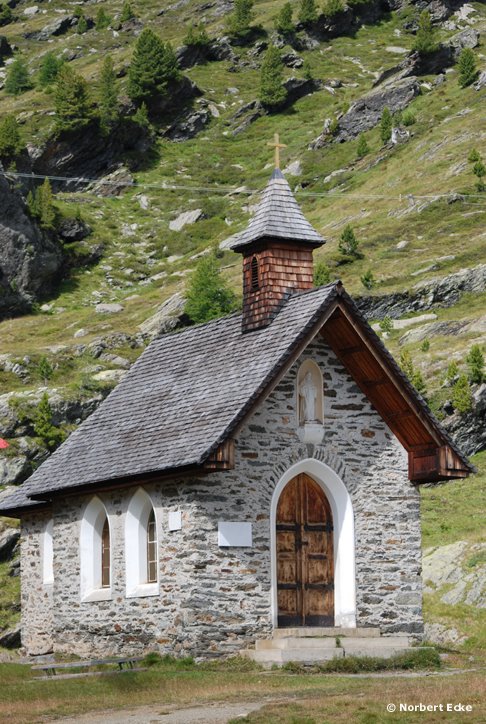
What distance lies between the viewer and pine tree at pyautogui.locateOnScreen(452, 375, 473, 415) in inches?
1802

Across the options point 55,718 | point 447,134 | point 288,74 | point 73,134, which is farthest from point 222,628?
point 288,74

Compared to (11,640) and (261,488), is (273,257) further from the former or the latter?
(11,640)

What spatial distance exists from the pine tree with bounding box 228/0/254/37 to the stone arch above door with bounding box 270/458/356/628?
121m

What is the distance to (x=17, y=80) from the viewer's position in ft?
454

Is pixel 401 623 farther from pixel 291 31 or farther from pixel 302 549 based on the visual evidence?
pixel 291 31

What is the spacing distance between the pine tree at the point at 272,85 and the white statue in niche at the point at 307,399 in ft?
325

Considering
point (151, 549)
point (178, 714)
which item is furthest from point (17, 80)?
point (178, 714)

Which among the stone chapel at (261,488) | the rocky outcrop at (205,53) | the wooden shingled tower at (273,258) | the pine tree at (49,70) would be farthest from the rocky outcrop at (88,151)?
the stone chapel at (261,488)

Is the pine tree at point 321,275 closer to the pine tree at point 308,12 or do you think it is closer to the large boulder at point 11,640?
the large boulder at point 11,640

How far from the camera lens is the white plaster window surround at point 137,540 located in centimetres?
2550

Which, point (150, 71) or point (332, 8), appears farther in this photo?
point (332, 8)

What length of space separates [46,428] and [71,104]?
2669 inches

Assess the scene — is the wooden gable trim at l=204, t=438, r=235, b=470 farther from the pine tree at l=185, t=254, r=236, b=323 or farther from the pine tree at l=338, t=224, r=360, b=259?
the pine tree at l=338, t=224, r=360, b=259

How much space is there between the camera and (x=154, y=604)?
24.5 metres
